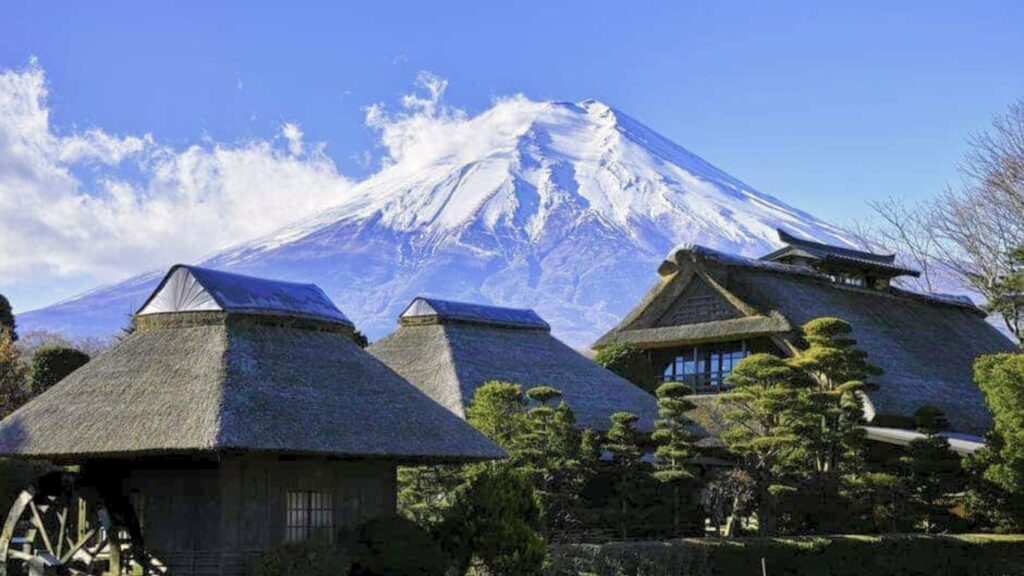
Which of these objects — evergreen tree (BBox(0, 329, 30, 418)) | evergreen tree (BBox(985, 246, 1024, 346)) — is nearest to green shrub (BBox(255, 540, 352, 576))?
evergreen tree (BBox(0, 329, 30, 418))

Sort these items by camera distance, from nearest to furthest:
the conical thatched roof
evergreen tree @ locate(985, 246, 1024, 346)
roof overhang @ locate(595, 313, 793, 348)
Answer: the conical thatched roof < evergreen tree @ locate(985, 246, 1024, 346) < roof overhang @ locate(595, 313, 793, 348)

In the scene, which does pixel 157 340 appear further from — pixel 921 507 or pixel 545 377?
pixel 921 507

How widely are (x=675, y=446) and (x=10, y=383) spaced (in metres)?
19.2

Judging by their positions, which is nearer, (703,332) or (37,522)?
(37,522)

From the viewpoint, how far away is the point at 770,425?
103ft

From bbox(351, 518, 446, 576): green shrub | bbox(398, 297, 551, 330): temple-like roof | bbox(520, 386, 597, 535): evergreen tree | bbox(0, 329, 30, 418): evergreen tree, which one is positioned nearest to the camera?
bbox(351, 518, 446, 576): green shrub

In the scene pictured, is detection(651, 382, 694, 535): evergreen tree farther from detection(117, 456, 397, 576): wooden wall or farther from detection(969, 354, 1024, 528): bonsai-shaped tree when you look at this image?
detection(117, 456, 397, 576): wooden wall

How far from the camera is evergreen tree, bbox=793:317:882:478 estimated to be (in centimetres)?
3088

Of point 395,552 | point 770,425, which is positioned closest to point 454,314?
point 770,425

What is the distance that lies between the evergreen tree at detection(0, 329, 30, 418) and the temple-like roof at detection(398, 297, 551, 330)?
1088 centimetres

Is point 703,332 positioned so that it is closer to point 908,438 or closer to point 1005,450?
point 908,438

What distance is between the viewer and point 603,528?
1212 inches

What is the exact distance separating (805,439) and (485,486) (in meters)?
10.3

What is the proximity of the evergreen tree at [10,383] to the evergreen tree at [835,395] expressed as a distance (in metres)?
21.3
